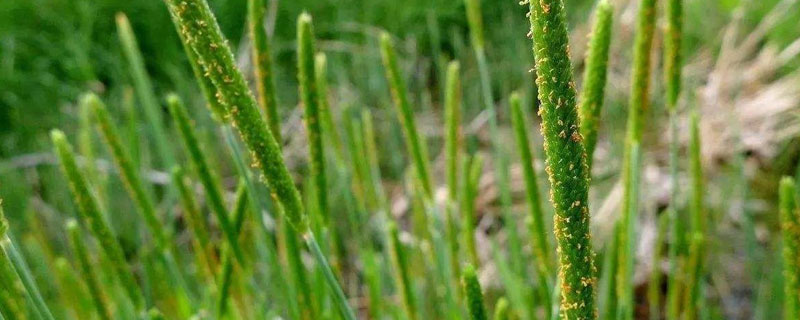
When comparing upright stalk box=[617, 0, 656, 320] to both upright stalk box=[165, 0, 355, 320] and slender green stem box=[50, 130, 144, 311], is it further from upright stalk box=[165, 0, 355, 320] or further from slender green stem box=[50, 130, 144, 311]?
slender green stem box=[50, 130, 144, 311]

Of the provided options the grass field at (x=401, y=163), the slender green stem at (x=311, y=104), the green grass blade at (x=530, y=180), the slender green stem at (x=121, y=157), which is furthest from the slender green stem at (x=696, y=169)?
the slender green stem at (x=121, y=157)

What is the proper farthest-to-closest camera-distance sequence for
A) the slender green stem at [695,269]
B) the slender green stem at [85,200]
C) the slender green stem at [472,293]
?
the slender green stem at [695,269], the slender green stem at [85,200], the slender green stem at [472,293]

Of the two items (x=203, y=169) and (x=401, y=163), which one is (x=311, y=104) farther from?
(x=401, y=163)

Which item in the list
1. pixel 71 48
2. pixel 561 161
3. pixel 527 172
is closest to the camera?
pixel 561 161

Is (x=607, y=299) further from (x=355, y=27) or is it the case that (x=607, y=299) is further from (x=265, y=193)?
Answer: (x=355, y=27)

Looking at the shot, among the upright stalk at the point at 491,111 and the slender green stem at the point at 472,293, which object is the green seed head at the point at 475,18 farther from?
the slender green stem at the point at 472,293

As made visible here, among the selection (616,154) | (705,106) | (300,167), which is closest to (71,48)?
(300,167)
